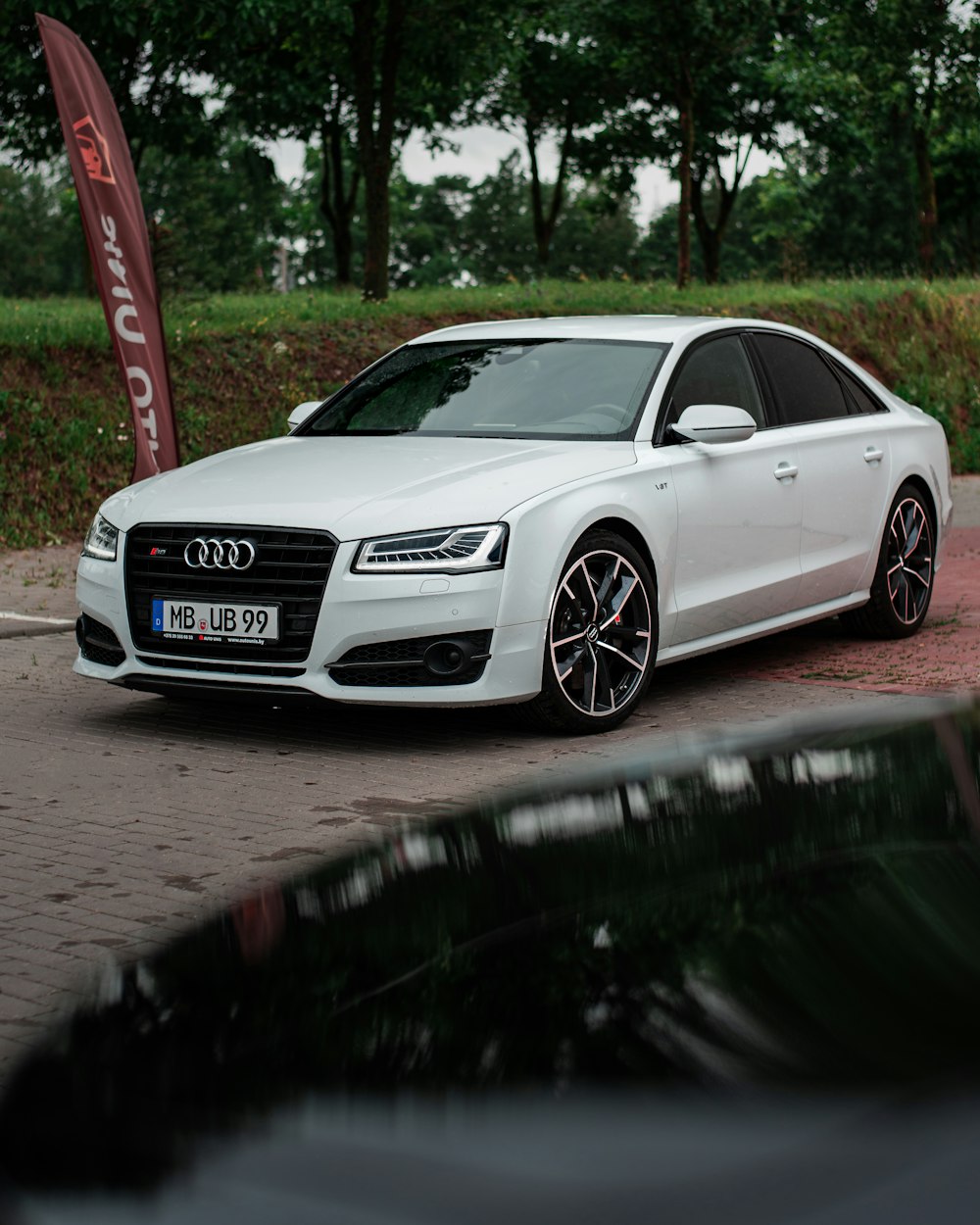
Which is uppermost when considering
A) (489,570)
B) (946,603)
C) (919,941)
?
(919,941)

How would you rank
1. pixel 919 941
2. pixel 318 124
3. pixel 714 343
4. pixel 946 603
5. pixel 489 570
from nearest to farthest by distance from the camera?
pixel 919 941 < pixel 489 570 < pixel 714 343 < pixel 946 603 < pixel 318 124

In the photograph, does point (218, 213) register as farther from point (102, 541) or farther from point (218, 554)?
point (218, 554)

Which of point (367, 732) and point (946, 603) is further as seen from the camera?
point (946, 603)

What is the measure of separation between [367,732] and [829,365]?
3348mm

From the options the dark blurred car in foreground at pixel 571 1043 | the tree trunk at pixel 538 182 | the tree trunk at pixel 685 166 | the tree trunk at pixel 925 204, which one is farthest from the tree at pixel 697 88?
the dark blurred car in foreground at pixel 571 1043

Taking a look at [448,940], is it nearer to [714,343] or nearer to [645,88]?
[714,343]

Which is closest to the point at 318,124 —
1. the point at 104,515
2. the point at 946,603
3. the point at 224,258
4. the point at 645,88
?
the point at 645,88

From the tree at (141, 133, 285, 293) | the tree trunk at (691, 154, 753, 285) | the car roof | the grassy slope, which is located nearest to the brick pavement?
the car roof

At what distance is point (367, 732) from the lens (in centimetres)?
695

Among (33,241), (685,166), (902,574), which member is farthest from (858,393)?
(33,241)

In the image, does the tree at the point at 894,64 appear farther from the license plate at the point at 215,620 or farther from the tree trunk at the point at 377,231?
the license plate at the point at 215,620

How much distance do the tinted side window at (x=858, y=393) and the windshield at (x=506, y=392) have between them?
1557 millimetres

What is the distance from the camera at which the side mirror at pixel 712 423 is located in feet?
23.3

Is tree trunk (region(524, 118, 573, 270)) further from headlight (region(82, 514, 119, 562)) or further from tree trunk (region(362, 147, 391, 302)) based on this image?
headlight (region(82, 514, 119, 562))
